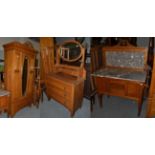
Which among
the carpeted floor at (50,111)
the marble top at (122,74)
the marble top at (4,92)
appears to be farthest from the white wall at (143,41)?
the marble top at (4,92)

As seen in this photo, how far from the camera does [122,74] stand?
1.31 metres

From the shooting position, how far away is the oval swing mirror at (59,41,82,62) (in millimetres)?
1241

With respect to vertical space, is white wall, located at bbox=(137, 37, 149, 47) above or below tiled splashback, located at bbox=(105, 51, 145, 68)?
above

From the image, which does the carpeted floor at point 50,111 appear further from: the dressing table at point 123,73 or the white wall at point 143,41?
the white wall at point 143,41

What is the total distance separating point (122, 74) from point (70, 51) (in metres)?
0.41

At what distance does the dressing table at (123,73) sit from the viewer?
1.26 meters

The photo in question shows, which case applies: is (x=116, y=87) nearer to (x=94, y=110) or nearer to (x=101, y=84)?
(x=101, y=84)

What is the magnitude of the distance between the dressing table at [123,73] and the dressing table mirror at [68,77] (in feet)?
0.45

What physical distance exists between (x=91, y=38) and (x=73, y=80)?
0.32 m

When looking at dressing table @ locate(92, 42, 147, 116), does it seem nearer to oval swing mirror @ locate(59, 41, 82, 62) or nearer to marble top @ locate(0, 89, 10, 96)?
oval swing mirror @ locate(59, 41, 82, 62)

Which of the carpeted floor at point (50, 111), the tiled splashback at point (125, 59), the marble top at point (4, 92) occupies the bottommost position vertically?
the carpeted floor at point (50, 111)

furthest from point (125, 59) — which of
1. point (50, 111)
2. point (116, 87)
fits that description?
point (50, 111)

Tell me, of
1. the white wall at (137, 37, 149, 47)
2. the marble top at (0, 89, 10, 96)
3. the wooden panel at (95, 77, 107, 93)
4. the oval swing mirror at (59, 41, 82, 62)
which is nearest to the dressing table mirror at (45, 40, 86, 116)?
the oval swing mirror at (59, 41, 82, 62)
